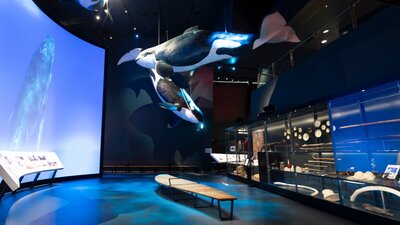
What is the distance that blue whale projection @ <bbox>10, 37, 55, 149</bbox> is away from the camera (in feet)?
19.2

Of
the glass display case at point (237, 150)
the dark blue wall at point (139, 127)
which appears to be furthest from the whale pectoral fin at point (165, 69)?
the dark blue wall at point (139, 127)

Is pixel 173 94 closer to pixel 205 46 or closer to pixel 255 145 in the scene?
pixel 255 145

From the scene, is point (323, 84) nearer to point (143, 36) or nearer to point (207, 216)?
point (207, 216)

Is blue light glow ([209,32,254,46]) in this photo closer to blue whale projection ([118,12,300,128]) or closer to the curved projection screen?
blue whale projection ([118,12,300,128])

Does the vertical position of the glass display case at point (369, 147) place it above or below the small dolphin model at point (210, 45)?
below

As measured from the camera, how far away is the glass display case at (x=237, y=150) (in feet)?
29.2

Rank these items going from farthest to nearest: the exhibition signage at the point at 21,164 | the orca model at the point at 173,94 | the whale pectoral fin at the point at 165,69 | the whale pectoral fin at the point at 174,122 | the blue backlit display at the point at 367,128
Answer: the whale pectoral fin at the point at 174,122 < the orca model at the point at 173,94 < the whale pectoral fin at the point at 165,69 < the blue backlit display at the point at 367,128 < the exhibition signage at the point at 21,164

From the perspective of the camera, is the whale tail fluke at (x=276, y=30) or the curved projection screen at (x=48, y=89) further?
the curved projection screen at (x=48, y=89)

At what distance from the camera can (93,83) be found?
966 cm

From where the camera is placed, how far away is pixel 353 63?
471 centimetres

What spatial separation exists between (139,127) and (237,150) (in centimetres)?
608

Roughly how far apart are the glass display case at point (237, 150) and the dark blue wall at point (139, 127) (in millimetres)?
3278

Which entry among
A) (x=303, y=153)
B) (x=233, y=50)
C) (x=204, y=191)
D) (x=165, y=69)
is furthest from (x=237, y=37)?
(x=204, y=191)

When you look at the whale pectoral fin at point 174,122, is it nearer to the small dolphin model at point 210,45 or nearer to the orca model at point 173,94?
the orca model at point 173,94
